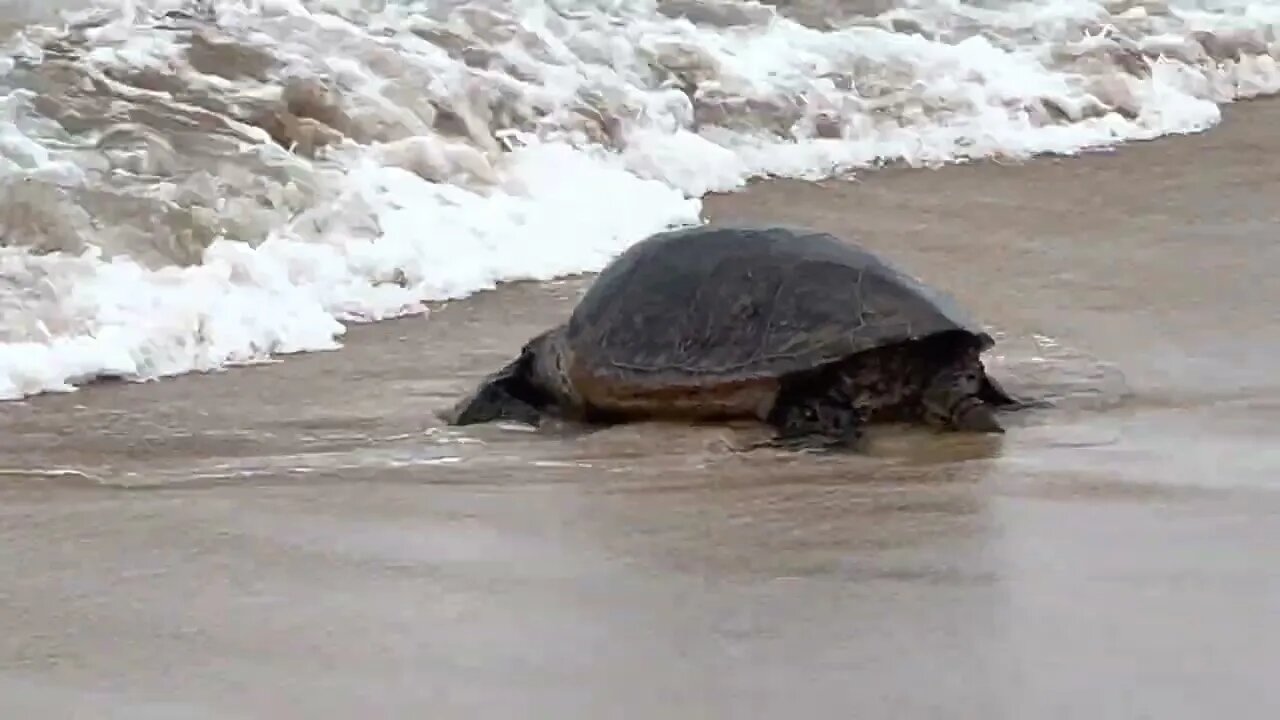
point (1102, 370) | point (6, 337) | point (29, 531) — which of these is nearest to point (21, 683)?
point (29, 531)

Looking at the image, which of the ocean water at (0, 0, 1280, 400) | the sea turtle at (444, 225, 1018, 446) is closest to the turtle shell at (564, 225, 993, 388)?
the sea turtle at (444, 225, 1018, 446)

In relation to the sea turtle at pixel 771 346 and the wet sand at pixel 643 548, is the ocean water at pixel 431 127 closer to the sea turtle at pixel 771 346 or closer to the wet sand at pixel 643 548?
the wet sand at pixel 643 548

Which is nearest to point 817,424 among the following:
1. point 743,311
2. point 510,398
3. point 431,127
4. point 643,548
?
point 743,311

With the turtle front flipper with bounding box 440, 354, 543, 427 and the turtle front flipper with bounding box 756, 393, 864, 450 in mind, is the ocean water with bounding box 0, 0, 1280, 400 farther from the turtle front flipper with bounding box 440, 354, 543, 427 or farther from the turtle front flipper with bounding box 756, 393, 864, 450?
the turtle front flipper with bounding box 756, 393, 864, 450

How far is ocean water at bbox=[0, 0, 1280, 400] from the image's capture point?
21.8 ft

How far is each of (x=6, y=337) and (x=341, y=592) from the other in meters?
2.70

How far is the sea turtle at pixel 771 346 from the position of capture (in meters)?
4.92

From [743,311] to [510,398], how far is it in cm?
73

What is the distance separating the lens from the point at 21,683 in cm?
330

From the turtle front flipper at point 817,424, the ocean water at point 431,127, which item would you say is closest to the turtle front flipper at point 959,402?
the turtle front flipper at point 817,424

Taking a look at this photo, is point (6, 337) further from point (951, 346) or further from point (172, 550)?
point (951, 346)

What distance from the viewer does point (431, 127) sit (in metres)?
8.91

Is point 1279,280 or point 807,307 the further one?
point 1279,280

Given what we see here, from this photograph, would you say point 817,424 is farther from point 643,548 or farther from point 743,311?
point 643,548
